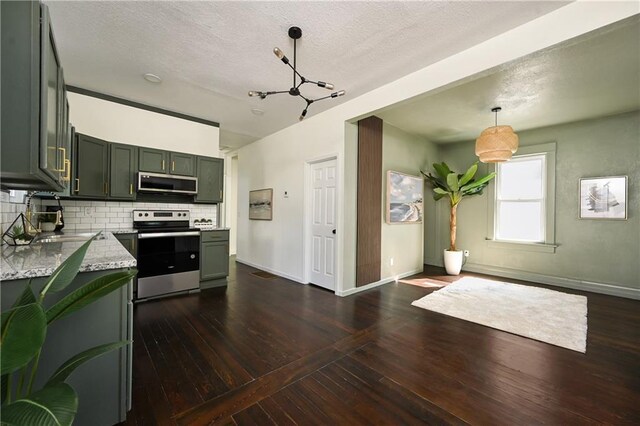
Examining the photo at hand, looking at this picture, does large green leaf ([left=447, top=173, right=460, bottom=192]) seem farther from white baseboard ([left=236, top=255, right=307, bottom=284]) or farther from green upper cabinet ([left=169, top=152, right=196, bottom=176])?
green upper cabinet ([left=169, top=152, right=196, bottom=176])

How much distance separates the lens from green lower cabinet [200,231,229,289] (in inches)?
158

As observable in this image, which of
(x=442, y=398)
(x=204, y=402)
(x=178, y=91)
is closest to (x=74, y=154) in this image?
(x=178, y=91)

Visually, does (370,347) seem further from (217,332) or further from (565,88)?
(565,88)

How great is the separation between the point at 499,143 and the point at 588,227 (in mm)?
2514

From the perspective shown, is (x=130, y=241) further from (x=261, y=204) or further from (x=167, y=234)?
(x=261, y=204)

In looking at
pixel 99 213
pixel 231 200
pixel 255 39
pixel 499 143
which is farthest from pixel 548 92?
pixel 231 200

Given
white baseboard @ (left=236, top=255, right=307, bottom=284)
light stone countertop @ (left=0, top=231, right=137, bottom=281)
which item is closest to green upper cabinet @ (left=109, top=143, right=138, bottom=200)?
light stone countertop @ (left=0, top=231, right=137, bottom=281)

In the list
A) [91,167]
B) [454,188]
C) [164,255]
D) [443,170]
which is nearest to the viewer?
[91,167]

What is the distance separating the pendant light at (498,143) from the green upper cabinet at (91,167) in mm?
5061

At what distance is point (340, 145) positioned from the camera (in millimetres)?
3934

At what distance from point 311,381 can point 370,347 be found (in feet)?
2.35

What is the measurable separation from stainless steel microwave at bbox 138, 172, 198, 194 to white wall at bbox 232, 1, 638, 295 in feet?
5.00

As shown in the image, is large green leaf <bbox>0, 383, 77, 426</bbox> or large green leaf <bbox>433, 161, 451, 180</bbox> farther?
large green leaf <bbox>433, 161, 451, 180</bbox>

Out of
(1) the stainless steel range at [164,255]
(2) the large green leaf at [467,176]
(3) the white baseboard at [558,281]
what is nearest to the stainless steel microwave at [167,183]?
(1) the stainless steel range at [164,255]
